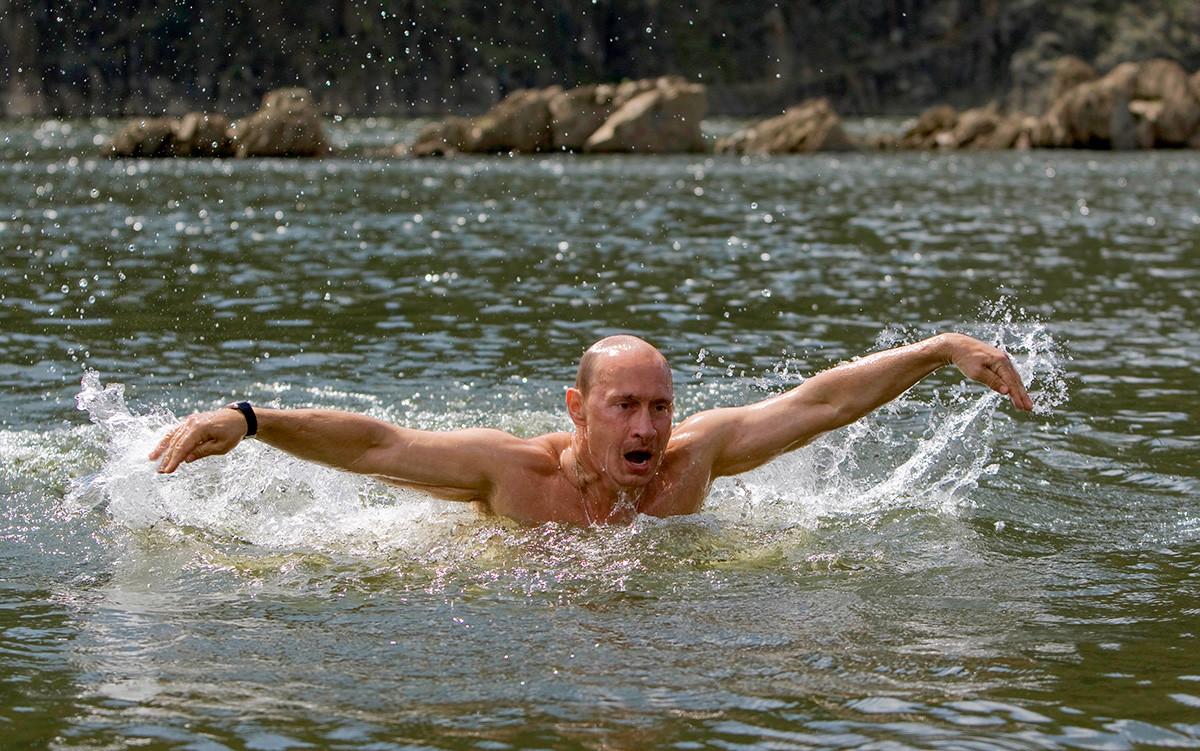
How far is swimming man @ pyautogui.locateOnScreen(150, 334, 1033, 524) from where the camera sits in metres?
6.83

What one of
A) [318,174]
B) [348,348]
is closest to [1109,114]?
[318,174]

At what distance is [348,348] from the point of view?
1513cm

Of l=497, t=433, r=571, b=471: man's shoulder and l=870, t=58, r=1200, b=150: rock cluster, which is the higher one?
l=870, t=58, r=1200, b=150: rock cluster

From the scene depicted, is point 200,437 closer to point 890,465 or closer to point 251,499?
point 251,499

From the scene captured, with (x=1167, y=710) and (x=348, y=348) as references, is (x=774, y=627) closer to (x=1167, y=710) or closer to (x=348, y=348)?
(x=1167, y=710)

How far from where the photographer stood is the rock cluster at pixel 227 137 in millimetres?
58000

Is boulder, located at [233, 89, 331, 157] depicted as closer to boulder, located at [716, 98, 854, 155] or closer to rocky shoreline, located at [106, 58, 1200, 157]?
rocky shoreline, located at [106, 58, 1200, 157]

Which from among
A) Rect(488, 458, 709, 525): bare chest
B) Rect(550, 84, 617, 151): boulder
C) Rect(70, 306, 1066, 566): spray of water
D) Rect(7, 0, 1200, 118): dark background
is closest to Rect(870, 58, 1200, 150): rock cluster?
Rect(550, 84, 617, 151): boulder

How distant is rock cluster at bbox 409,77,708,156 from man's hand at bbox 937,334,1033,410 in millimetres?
55049

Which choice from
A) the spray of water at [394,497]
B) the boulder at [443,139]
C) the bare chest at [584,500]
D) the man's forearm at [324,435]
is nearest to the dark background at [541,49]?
the boulder at [443,139]

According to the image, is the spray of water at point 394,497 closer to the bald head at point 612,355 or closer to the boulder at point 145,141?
the bald head at point 612,355

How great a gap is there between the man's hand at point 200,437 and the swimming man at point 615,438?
16 mm

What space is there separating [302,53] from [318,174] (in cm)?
10407

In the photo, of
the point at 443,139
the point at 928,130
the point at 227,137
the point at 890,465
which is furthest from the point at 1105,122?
the point at 890,465
